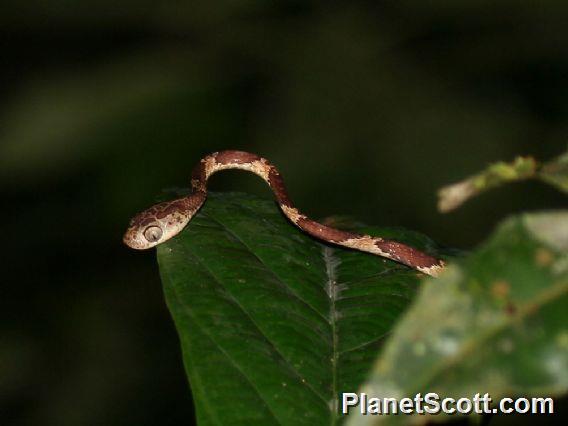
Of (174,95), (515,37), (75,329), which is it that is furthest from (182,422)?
(515,37)

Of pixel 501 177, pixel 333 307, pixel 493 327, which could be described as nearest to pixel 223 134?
pixel 333 307

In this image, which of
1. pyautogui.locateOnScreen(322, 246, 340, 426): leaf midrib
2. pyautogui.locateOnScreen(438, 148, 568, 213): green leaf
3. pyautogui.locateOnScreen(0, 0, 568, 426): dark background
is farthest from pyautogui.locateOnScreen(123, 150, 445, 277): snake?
pyautogui.locateOnScreen(438, 148, 568, 213): green leaf

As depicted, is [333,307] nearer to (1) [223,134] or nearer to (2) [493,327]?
(2) [493,327]

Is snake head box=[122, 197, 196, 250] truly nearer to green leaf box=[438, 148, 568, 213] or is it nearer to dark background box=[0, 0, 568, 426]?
dark background box=[0, 0, 568, 426]

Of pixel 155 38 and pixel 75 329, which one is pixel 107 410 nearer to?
pixel 75 329

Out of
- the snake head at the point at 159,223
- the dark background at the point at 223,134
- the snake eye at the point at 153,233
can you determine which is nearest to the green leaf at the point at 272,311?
the snake head at the point at 159,223
